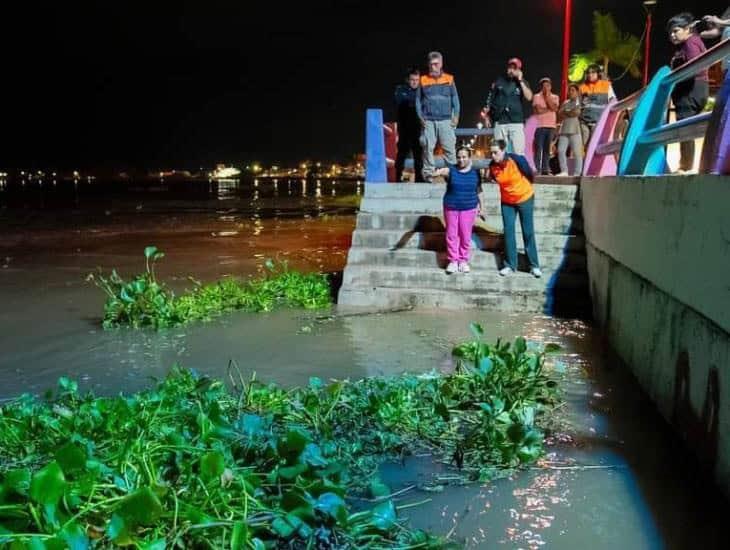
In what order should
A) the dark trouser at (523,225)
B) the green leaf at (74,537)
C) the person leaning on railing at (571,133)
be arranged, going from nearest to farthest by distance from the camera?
1. the green leaf at (74,537)
2. the dark trouser at (523,225)
3. the person leaning on railing at (571,133)

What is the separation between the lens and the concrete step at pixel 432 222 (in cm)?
937

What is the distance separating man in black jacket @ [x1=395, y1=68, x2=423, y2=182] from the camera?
10992 mm

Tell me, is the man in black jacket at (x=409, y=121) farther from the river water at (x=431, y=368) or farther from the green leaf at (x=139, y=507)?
the green leaf at (x=139, y=507)

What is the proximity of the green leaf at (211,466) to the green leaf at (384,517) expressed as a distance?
2.66ft

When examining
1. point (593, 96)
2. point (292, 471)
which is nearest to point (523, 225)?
point (593, 96)

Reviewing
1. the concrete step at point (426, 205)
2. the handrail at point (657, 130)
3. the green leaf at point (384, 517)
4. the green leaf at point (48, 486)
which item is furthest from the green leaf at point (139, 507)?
the concrete step at point (426, 205)

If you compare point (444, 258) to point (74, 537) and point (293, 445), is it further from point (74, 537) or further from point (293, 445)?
point (74, 537)

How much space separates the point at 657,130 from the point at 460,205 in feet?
8.81

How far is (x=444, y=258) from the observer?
907 centimetres

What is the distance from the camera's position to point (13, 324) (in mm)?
8289

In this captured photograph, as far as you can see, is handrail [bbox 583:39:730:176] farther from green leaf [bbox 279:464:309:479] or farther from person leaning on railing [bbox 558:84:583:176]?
green leaf [bbox 279:464:309:479]

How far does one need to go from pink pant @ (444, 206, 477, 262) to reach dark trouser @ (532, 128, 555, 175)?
475 cm

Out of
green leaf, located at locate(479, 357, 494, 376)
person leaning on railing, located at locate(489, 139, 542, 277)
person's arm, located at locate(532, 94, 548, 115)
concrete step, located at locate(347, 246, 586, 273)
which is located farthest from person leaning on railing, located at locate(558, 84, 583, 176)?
green leaf, located at locate(479, 357, 494, 376)

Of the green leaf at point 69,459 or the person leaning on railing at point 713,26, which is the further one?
the person leaning on railing at point 713,26
